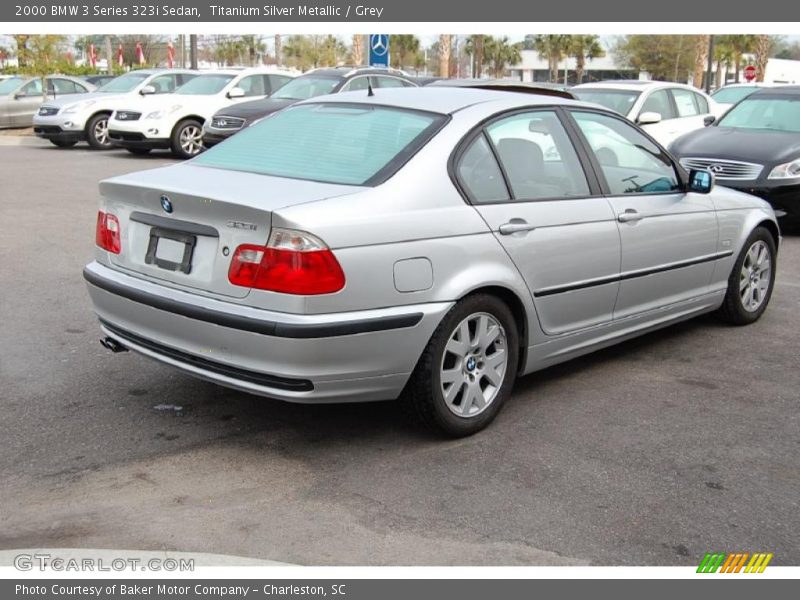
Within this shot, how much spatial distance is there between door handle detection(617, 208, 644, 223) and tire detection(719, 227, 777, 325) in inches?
55.3

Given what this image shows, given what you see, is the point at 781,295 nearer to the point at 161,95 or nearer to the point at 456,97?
the point at 456,97

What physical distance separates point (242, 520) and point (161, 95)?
53.6ft

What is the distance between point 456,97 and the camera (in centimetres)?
519

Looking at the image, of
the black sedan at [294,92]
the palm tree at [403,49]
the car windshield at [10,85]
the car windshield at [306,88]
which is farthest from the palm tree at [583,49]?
the car windshield at [306,88]

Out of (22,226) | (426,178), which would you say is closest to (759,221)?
(426,178)

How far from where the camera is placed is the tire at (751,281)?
6.64 metres

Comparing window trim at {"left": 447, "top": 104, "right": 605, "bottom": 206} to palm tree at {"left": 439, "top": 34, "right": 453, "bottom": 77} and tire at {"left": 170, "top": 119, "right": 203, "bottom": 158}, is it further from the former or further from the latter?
palm tree at {"left": 439, "top": 34, "right": 453, "bottom": 77}

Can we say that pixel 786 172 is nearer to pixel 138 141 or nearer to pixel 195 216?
pixel 195 216

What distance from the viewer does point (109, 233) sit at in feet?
15.8

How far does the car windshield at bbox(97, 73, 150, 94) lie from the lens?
21469 mm

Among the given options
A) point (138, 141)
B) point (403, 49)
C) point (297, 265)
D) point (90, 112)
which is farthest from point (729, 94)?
point (403, 49)

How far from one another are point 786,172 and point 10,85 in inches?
868

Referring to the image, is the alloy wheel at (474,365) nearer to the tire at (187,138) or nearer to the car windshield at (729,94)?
the tire at (187,138)

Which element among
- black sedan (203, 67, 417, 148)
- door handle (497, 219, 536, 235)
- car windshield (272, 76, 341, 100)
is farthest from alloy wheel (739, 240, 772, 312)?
car windshield (272, 76, 341, 100)
